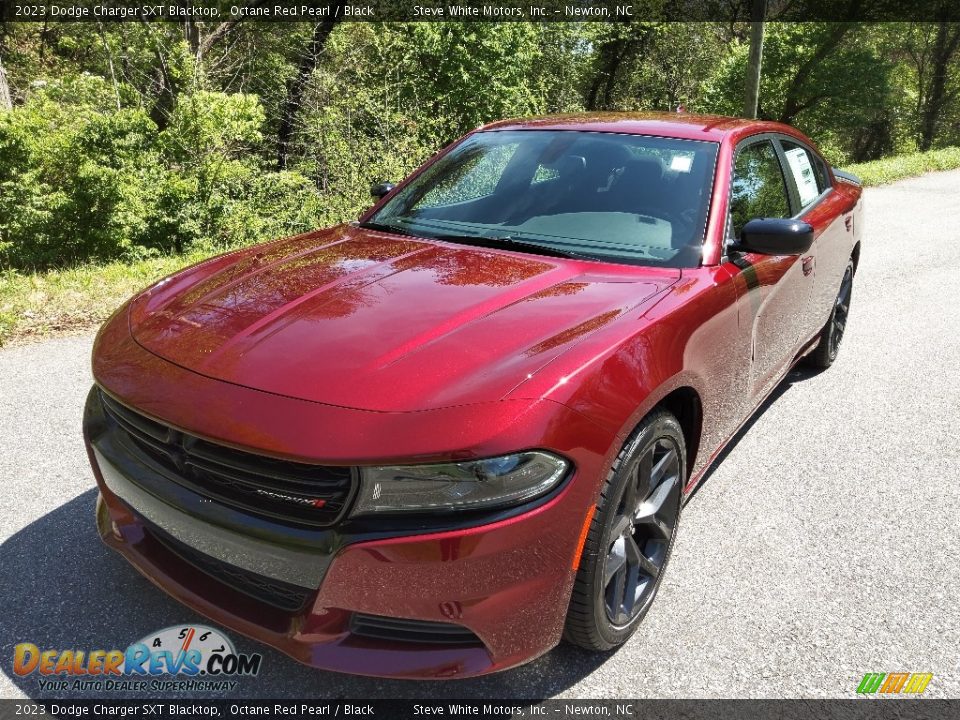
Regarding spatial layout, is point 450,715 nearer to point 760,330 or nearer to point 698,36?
point 760,330

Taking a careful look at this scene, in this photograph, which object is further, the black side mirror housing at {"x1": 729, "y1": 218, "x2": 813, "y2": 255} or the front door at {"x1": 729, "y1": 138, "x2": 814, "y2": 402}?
the front door at {"x1": 729, "y1": 138, "x2": 814, "y2": 402}

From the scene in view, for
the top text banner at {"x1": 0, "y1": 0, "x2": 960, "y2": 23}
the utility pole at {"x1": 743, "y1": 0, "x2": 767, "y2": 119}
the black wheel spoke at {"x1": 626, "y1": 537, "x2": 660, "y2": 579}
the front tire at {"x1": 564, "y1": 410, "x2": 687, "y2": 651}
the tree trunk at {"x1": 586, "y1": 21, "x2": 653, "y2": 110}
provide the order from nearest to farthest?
the front tire at {"x1": 564, "y1": 410, "x2": 687, "y2": 651} → the black wheel spoke at {"x1": 626, "y1": 537, "x2": 660, "y2": 579} → the utility pole at {"x1": 743, "y1": 0, "x2": 767, "y2": 119} → the top text banner at {"x1": 0, "y1": 0, "x2": 960, "y2": 23} → the tree trunk at {"x1": 586, "y1": 21, "x2": 653, "y2": 110}

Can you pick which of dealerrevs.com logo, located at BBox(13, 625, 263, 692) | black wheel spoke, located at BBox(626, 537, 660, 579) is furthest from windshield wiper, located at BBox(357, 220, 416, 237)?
dealerrevs.com logo, located at BBox(13, 625, 263, 692)

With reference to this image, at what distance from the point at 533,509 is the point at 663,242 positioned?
1409mm

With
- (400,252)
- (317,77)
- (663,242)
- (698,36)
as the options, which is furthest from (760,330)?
(698,36)

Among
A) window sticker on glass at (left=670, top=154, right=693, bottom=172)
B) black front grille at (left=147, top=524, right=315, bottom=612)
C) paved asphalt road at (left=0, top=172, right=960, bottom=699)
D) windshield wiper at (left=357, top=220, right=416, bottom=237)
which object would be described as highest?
window sticker on glass at (left=670, top=154, right=693, bottom=172)

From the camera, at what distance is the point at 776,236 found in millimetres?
2676

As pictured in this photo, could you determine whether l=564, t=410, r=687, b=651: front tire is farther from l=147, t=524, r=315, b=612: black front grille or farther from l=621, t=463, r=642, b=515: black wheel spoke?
l=147, t=524, r=315, b=612: black front grille

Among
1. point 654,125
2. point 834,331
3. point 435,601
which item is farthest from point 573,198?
point 834,331

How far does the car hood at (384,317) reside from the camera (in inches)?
71.4

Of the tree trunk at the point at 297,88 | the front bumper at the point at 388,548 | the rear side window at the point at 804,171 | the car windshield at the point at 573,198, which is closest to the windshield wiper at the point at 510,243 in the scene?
the car windshield at the point at 573,198

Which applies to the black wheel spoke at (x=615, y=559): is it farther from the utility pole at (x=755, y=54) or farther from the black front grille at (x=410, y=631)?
the utility pole at (x=755, y=54)

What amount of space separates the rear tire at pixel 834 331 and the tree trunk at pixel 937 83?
118 ft

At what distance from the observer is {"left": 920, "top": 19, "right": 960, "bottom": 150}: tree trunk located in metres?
33.5
